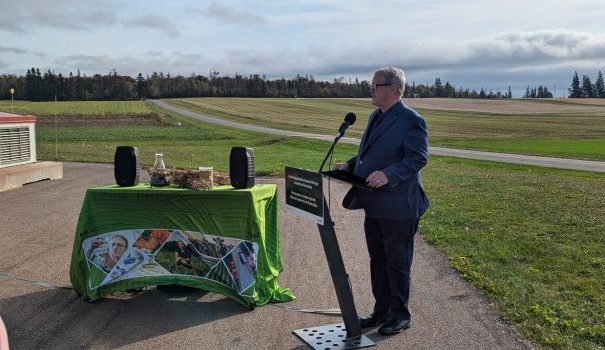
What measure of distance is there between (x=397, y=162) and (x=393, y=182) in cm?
23

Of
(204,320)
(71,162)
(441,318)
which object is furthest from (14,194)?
(441,318)

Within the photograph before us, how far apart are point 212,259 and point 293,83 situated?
13387 centimetres

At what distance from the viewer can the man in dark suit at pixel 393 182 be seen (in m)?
5.01

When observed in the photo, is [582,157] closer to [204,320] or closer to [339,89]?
[204,320]

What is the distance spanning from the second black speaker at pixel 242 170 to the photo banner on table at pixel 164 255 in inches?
21.7

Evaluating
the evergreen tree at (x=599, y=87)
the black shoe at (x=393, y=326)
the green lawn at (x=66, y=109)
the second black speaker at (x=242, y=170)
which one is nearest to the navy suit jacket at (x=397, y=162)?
the black shoe at (x=393, y=326)

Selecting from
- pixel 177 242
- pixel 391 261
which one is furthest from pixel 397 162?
pixel 177 242

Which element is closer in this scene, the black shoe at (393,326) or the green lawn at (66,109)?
the black shoe at (393,326)

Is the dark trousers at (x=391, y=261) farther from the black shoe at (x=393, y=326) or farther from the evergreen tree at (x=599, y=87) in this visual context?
the evergreen tree at (x=599, y=87)

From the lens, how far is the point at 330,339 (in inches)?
203

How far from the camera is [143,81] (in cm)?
12912

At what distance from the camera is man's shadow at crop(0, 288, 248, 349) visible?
5.12 meters

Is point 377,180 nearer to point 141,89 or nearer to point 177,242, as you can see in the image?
point 177,242

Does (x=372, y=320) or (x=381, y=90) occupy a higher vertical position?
(x=381, y=90)
